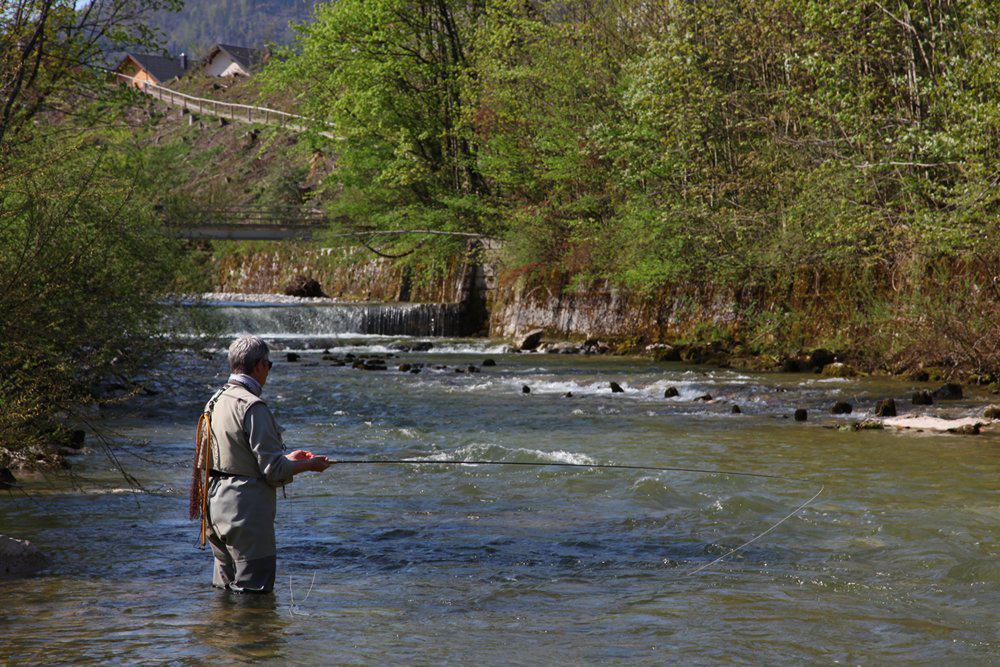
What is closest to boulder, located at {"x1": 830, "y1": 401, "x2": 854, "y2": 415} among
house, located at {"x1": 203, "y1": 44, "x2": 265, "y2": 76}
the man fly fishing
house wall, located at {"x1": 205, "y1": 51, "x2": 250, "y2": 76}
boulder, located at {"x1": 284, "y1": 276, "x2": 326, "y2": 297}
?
the man fly fishing

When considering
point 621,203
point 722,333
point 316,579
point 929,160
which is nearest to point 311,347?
point 621,203

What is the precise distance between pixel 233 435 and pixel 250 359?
42 cm

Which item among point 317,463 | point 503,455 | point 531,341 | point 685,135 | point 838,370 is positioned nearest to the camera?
point 317,463

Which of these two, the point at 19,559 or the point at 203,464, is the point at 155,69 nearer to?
the point at 19,559

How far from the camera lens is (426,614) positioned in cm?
638

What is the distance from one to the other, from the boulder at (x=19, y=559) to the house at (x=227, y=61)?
103431mm

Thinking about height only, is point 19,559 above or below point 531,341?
below

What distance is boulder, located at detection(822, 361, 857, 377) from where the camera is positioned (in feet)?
65.7

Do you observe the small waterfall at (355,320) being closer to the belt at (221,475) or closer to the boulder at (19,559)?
the boulder at (19,559)

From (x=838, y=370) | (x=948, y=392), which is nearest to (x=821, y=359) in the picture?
(x=838, y=370)

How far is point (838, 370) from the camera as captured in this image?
66.6 feet

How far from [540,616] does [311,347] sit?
25319 mm

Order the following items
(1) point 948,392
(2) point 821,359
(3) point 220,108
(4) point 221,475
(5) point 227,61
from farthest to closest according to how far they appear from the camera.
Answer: (5) point 227,61, (3) point 220,108, (2) point 821,359, (1) point 948,392, (4) point 221,475

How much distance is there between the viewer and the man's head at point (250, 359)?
20.0 ft
